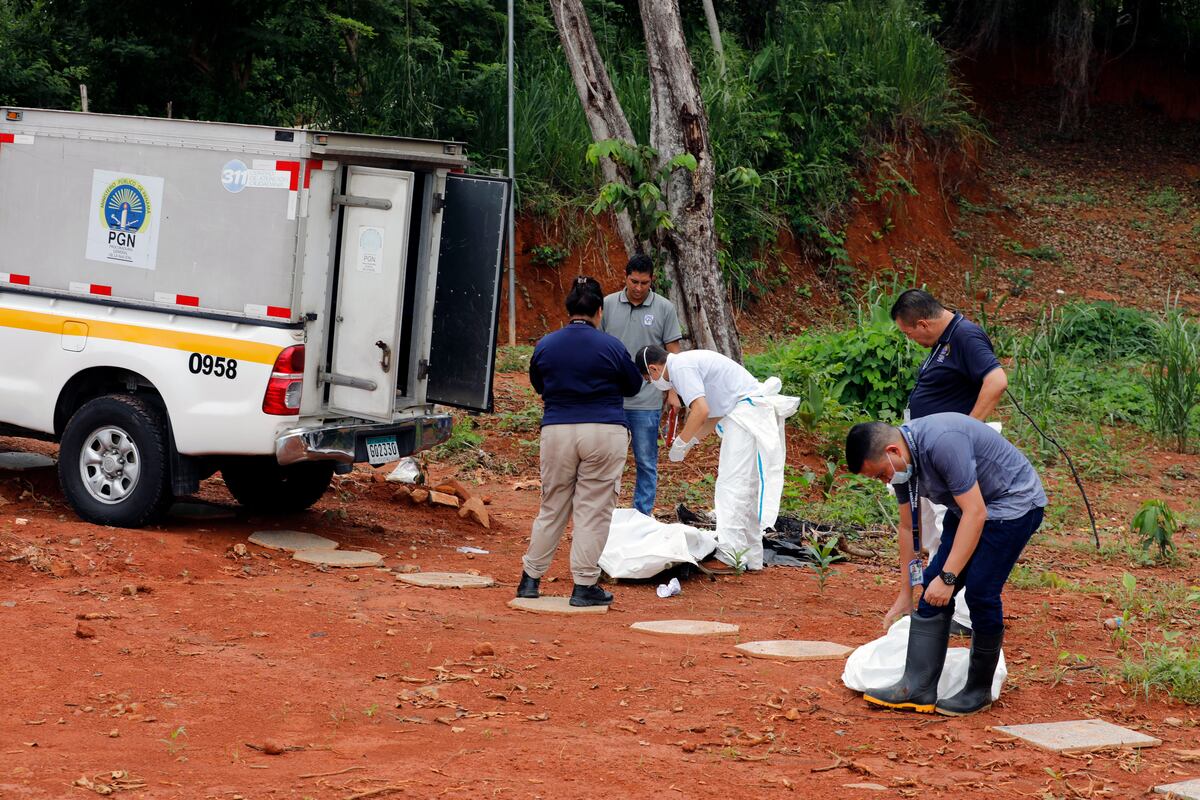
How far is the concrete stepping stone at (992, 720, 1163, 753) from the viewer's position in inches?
197

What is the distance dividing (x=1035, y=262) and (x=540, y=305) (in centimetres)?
995

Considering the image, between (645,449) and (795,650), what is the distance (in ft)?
8.73

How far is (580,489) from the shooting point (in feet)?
23.6

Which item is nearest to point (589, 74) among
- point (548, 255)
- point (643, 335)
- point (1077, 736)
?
point (643, 335)

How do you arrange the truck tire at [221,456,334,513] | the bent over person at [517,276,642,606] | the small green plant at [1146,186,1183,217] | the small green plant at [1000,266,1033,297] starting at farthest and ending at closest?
the small green plant at [1146,186,1183,217]
the small green plant at [1000,266,1033,297]
the truck tire at [221,456,334,513]
the bent over person at [517,276,642,606]

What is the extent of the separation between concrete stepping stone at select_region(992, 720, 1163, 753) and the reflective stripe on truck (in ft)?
15.4

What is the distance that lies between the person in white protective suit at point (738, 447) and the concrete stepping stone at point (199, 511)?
3.18 metres

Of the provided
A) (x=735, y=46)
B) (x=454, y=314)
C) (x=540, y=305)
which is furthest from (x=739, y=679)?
(x=735, y=46)

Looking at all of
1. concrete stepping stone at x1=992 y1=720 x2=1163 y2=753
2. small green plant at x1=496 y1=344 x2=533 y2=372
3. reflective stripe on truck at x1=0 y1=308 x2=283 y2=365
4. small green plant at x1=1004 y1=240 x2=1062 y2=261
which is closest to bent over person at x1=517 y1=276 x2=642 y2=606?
reflective stripe on truck at x1=0 y1=308 x2=283 y2=365

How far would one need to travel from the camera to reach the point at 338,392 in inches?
316

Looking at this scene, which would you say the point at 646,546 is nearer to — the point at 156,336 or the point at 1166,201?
the point at 156,336

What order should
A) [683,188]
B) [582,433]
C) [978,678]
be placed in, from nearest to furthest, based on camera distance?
[978,678], [582,433], [683,188]

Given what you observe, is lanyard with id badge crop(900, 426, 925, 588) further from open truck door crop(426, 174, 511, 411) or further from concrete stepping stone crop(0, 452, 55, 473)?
concrete stepping stone crop(0, 452, 55, 473)

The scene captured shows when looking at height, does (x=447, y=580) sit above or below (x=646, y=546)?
below
